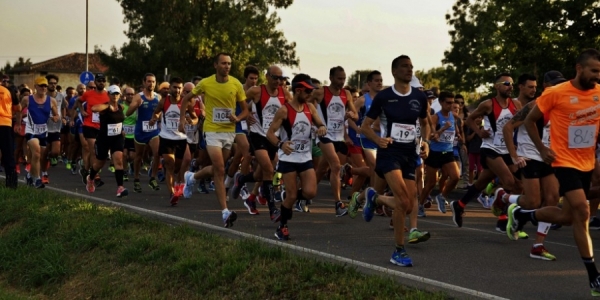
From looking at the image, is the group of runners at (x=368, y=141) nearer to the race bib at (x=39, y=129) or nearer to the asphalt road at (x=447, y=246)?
the race bib at (x=39, y=129)

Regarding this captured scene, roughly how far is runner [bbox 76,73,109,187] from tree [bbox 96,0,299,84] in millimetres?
31623

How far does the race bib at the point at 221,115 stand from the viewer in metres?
11.3

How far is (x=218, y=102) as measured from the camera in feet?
37.1

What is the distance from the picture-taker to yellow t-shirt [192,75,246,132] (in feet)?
37.0

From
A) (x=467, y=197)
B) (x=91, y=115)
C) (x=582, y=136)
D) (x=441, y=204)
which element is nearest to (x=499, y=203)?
(x=467, y=197)

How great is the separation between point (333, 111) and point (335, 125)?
211mm

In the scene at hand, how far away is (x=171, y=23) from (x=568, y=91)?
43.2 metres

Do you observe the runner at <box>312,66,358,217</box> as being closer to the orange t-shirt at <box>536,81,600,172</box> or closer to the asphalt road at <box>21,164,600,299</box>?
the asphalt road at <box>21,164,600,299</box>

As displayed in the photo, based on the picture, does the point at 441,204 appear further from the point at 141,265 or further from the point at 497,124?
the point at 141,265

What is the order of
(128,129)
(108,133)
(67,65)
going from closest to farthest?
(108,133) → (128,129) → (67,65)

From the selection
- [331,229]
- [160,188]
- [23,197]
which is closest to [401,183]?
[331,229]

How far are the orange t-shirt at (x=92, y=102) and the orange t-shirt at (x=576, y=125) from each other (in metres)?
9.57

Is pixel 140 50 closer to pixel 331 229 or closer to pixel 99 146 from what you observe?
pixel 99 146

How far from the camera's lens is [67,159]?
21984mm
